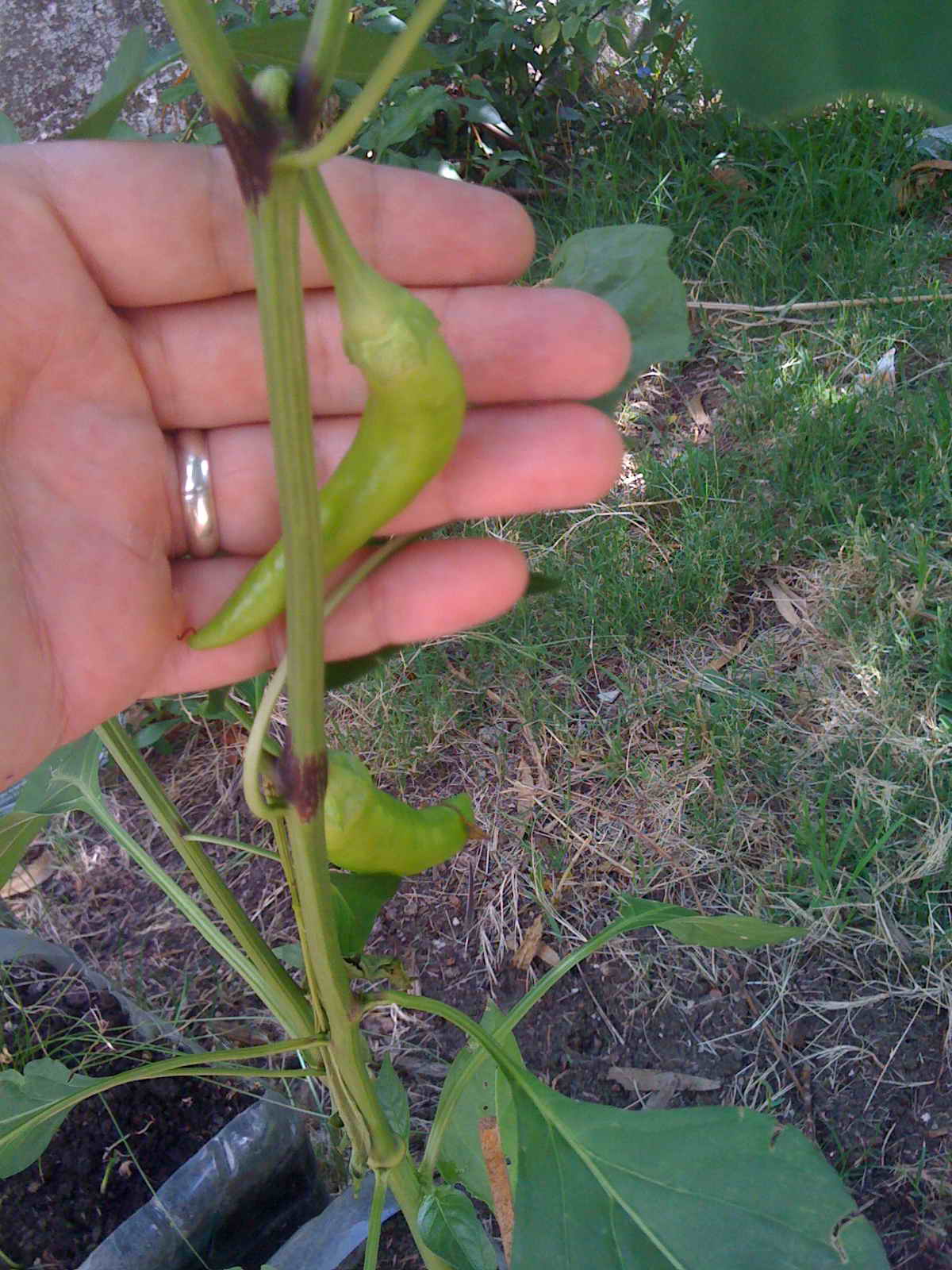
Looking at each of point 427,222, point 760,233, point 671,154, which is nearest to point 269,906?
point 427,222

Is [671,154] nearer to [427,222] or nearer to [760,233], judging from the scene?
[760,233]

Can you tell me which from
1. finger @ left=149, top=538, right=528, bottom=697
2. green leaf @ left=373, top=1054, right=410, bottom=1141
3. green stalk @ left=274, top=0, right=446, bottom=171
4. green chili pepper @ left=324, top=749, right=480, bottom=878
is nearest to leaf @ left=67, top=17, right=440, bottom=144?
green stalk @ left=274, top=0, right=446, bottom=171

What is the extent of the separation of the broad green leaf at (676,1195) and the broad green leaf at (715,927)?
0.14 m

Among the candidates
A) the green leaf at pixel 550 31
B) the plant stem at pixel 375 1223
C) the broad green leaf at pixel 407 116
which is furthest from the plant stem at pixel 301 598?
the green leaf at pixel 550 31

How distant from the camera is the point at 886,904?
1364 mm

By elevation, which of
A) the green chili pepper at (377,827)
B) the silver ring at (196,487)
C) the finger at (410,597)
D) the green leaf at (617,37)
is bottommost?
the green chili pepper at (377,827)

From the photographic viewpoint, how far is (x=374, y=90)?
1.44ft

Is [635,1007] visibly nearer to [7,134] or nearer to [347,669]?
[347,669]

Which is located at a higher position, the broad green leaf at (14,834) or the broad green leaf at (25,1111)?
the broad green leaf at (14,834)

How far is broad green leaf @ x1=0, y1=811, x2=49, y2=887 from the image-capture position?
0.97 m

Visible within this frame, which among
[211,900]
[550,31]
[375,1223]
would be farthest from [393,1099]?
[550,31]

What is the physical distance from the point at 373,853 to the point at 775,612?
1.05 metres

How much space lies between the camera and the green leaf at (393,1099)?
3.32ft

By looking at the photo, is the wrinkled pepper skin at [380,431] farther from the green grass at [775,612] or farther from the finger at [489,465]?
the green grass at [775,612]
